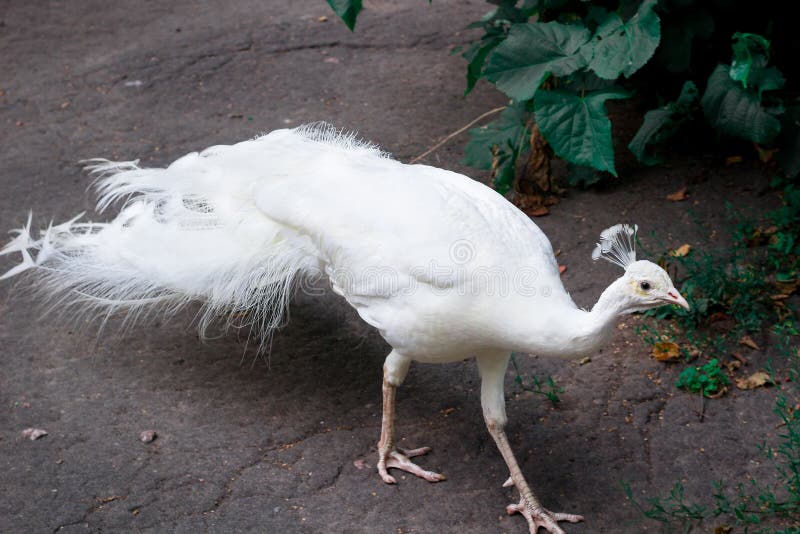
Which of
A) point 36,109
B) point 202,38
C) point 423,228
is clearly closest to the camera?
point 423,228

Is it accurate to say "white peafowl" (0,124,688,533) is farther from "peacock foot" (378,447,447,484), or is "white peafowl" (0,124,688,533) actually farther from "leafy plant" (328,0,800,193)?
"leafy plant" (328,0,800,193)

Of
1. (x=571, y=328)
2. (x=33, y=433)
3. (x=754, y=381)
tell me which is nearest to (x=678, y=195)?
(x=754, y=381)

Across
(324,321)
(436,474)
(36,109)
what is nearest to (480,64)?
(324,321)

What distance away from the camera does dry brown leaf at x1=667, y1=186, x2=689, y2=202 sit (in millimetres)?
4555

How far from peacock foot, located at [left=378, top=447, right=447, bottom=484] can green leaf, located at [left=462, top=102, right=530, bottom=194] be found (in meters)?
1.65

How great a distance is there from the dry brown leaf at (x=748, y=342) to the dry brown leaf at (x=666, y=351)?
27 cm

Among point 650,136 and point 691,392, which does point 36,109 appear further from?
point 691,392

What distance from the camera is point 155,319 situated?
408 centimetres

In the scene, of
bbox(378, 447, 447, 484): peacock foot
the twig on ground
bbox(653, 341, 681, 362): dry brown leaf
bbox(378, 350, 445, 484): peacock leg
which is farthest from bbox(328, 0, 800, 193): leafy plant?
bbox(378, 447, 447, 484): peacock foot

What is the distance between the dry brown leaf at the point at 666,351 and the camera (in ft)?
12.3

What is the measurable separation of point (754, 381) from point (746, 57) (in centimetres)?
153

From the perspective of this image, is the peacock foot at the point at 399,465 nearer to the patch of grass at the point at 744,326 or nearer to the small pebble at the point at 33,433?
the patch of grass at the point at 744,326

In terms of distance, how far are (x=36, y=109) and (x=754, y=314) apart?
4.39 metres

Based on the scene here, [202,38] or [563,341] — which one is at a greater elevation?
[563,341]
